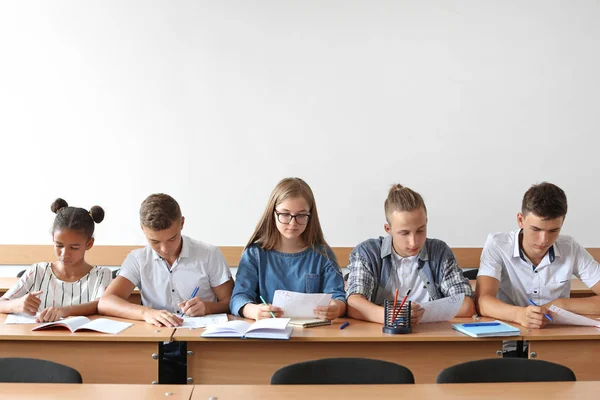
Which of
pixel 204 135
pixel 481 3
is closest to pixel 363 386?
pixel 204 135

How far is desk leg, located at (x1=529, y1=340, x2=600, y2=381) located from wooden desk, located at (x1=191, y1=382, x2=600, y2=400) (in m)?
0.50

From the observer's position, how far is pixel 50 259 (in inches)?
166

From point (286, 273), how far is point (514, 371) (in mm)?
1190

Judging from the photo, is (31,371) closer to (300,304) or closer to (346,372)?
(346,372)

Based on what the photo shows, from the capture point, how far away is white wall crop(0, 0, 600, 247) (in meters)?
4.19

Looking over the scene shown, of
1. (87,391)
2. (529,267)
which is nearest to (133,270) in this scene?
(87,391)

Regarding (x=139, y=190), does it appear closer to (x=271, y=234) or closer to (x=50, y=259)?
(x=50, y=259)

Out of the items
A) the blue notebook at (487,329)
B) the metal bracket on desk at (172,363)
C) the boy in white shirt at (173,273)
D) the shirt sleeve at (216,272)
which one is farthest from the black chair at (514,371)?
the shirt sleeve at (216,272)

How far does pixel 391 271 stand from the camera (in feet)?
8.71

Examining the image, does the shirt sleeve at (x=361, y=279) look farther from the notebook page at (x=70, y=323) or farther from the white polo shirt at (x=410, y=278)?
the notebook page at (x=70, y=323)

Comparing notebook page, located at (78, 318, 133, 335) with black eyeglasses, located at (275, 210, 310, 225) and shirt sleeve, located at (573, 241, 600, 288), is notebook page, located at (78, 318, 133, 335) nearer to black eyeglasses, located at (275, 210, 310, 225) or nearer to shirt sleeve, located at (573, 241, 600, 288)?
black eyeglasses, located at (275, 210, 310, 225)

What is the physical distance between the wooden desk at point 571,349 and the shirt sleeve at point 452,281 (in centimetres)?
42

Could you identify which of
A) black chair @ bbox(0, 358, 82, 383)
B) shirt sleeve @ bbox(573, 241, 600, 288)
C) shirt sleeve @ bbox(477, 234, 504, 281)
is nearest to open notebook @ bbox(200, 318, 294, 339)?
black chair @ bbox(0, 358, 82, 383)

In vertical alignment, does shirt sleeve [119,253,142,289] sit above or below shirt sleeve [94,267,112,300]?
above
